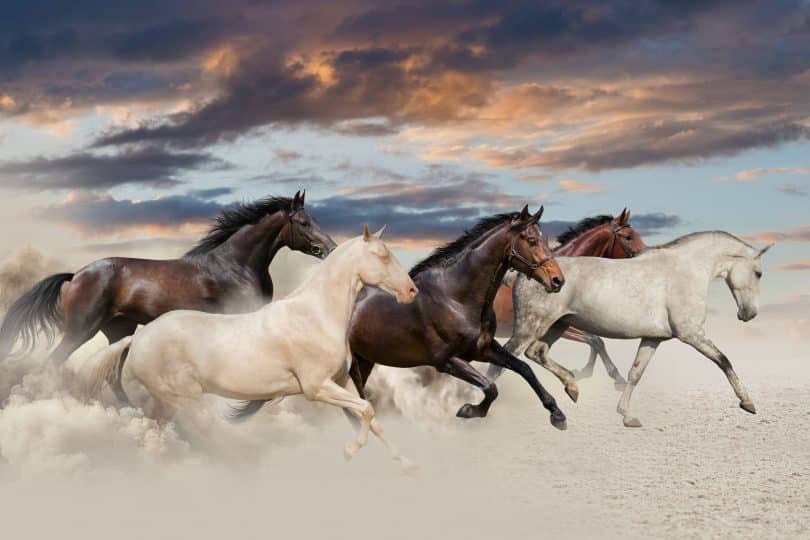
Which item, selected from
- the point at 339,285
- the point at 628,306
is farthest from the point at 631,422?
the point at 339,285

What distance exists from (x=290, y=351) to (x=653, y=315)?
5.40 m

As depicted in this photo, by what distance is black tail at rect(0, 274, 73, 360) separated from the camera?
42.2 feet

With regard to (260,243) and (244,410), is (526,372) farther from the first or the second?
(260,243)

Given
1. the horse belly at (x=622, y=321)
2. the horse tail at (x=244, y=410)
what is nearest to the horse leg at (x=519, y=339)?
the horse belly at (x=622, y=321)

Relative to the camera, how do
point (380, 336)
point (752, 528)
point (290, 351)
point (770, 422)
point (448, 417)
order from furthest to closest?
point (770, 422) < point (448, 417) < point (380, 336) < point (752, 528) < point (290, 351)

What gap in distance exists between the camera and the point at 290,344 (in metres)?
8.71

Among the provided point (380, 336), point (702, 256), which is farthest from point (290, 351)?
point (702, 256)

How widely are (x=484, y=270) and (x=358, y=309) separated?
4.32ft

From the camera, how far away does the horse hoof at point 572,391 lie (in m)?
11.6

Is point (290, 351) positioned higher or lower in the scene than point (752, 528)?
higher

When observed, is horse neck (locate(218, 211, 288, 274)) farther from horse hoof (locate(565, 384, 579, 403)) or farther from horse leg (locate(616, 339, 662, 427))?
horse leg (locate(616, 339, 662, 427))

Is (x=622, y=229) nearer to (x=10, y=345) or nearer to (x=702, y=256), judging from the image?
(x=702, y=256)

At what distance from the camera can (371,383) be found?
12969mm

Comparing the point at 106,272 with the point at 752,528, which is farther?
the point at 106,272
